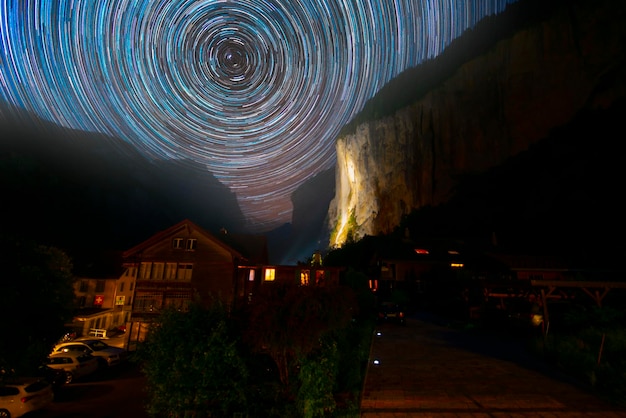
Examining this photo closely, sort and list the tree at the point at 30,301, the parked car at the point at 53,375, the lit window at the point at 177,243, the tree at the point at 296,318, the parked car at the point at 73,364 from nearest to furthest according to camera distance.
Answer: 1. the tree at the point at 296,318
2. the tree at the point at 30,301
3. the parked car at the point at 53,375
4. the parked car at the point at 73,364
5. the lit window at the point at 177,243

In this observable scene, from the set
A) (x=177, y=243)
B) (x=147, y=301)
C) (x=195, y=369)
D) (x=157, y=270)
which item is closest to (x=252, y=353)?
(x=195, y=369)

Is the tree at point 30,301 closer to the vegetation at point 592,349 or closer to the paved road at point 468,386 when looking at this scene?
the paved road at point 468,386

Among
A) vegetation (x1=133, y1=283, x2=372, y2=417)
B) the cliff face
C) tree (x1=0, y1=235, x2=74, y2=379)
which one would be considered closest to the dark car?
vegetation (x1=133, y1=283, x2=372, y2=417)

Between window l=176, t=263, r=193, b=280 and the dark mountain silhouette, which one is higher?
the dark mountain silhouette

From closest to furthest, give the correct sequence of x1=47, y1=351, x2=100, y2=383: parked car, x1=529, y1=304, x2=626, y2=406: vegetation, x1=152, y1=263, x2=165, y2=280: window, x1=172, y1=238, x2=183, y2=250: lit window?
1. x1=529, y1=304, x2=626, y2=406: vegetation
2. x1=47, y1=351, x2=100, y2=383: parked car
3. x1=152, y1=263, x2=165, y2=280: window
4. x1=172, y1=238, x2=183, y2=250: lit window

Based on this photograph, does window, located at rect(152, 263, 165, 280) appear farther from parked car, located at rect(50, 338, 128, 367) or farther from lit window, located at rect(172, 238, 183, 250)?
parked car, located at rect(50, 338, 128, 367)

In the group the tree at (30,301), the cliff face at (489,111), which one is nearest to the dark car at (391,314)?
the tree at (30,301)

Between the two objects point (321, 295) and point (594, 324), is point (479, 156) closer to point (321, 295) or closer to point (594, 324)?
point (594, 324)
